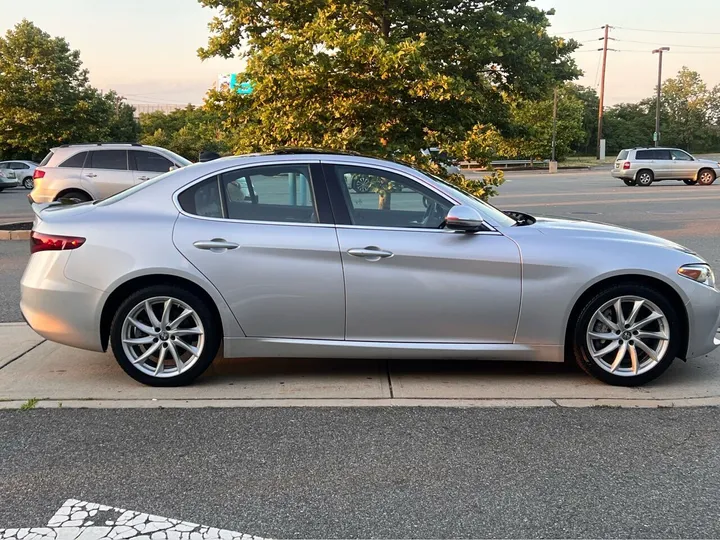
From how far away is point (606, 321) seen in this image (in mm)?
4488

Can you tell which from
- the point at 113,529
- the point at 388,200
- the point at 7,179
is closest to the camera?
the point at 113,529

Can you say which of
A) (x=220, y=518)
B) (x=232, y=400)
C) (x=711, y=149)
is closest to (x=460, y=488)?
(x=220, y=518)

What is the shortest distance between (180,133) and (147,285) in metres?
48.5

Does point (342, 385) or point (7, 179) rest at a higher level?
point (7, 179)

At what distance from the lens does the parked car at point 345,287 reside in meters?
4.44

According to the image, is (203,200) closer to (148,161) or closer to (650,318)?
(650,318)

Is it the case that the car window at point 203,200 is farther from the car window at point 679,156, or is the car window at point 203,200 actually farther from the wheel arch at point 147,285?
the car window at point 679,156

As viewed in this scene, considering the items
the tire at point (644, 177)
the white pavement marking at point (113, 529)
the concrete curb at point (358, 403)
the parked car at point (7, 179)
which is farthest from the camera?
the parked car at point (7, 179)

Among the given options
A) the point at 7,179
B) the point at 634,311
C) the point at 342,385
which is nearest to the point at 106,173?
the point at 342,385

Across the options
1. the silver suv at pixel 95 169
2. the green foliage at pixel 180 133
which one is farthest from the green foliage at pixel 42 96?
the silver suv at pixel 95 169

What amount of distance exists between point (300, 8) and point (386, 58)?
2.20 m

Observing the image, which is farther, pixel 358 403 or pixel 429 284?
pixel 429 284

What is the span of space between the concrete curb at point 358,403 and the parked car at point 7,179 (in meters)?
28.9

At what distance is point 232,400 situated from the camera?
4.39 metres
